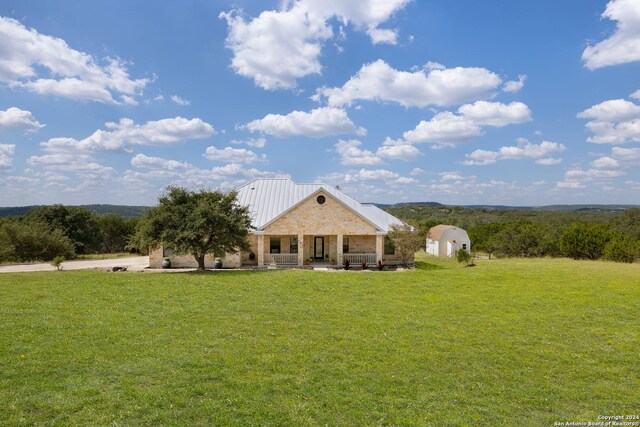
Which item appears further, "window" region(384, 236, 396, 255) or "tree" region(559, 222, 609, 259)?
"tree" region(559, 222, 609, 259)

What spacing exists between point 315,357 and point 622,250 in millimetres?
36416

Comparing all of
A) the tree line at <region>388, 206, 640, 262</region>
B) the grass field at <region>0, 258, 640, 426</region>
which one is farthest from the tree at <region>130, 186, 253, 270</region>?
the tree line at <region>388, 206, 640, 262</region>

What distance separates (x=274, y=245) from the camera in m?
29.4

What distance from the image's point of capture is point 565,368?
8547 millimetres

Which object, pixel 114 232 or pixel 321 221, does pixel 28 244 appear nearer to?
pixel 114 232

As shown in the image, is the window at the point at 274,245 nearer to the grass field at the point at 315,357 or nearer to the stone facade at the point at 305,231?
→ the stone facade at the point at 305,231

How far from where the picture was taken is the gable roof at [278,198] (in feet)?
97.9

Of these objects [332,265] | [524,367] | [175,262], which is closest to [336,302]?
[524,367]

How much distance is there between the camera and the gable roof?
29.8 meters

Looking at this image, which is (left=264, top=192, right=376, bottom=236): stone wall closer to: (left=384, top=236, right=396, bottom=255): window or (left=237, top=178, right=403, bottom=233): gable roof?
(left=237, top=178, right=403, bottom=233): gable roof

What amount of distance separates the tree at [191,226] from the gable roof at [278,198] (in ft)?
16.3

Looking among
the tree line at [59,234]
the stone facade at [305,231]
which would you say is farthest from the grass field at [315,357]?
the tree line at [59,234]

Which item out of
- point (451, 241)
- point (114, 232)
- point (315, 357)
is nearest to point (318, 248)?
point (451, 241)

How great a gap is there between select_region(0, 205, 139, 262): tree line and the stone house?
27.1 ft
